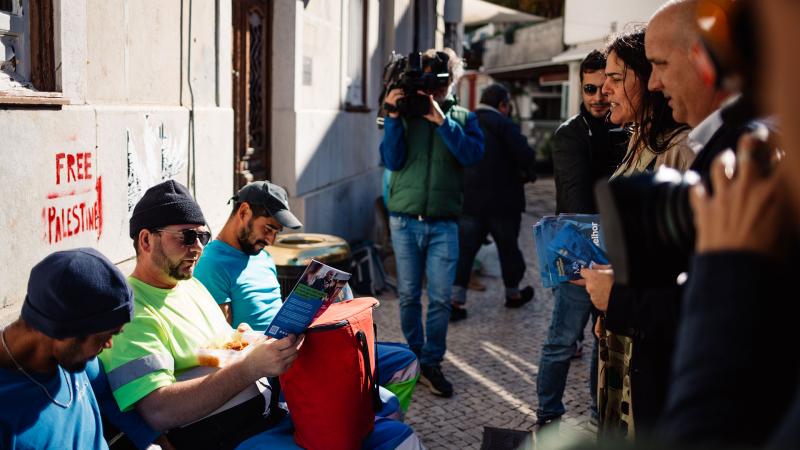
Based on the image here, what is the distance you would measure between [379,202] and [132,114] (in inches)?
200

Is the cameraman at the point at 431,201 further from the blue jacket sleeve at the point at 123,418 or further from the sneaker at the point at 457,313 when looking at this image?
the blue jacket sleeve at the point at 123,418

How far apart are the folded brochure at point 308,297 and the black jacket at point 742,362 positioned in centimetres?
161

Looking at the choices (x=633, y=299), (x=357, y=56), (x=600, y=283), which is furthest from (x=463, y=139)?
(x=357, y=56)

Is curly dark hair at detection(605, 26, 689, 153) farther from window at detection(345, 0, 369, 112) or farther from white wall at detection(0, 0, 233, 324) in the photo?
window at detection(345, 0, 369, 112)

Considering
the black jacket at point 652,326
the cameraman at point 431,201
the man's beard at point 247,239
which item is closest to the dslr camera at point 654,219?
the black jacket at point 652,326

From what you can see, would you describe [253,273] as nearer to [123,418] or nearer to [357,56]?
[123,418]

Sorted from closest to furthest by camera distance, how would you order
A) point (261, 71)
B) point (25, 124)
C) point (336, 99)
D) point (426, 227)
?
point (25, 124) < point (426, 227) < point (261, 71) < point (336, 99)

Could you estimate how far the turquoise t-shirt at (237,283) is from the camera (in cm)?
333

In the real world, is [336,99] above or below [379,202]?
above

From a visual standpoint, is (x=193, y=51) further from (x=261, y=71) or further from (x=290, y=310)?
(x=290, y=310)

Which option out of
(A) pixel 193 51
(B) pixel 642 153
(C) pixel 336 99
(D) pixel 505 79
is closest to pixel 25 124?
(A) pixel 193 51

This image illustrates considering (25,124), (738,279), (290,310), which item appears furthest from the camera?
(25,124)

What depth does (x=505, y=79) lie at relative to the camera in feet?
111

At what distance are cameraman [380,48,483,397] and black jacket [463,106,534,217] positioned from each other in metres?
1.81
